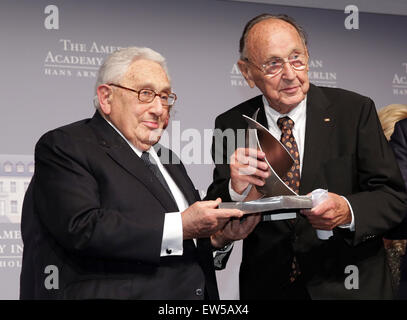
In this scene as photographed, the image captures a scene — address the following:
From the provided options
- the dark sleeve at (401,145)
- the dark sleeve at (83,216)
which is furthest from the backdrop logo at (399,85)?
the dark sleeve at (83,216)

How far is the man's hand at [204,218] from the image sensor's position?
220 cm

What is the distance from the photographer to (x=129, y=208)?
230 centimetres

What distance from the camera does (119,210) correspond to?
2.29 m

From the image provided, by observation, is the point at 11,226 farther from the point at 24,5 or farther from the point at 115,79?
the point at 115,79

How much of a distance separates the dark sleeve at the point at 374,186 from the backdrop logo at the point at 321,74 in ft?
7.62

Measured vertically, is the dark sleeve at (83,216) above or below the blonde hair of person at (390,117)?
below

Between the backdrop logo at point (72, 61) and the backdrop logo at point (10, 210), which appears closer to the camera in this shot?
the backdrop logo at point (10, 210)

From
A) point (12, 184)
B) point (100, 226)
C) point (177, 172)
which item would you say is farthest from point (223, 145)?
point (12, 184)

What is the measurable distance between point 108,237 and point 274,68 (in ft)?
3.65

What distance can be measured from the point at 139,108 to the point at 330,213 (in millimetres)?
865

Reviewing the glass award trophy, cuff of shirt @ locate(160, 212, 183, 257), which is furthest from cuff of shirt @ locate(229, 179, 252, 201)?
cuff of shirt @ locate(160, 212, 183, 257)

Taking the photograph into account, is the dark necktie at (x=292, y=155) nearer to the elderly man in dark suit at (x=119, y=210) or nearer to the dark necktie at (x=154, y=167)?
the elderly man in dark suit at (x=119, y=210)

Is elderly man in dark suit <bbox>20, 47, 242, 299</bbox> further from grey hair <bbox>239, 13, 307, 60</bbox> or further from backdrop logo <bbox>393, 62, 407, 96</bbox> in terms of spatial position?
backdrop logo <bbox>393, 62, 407, 96</bbox>

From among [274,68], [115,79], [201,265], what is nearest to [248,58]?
[274,68]
